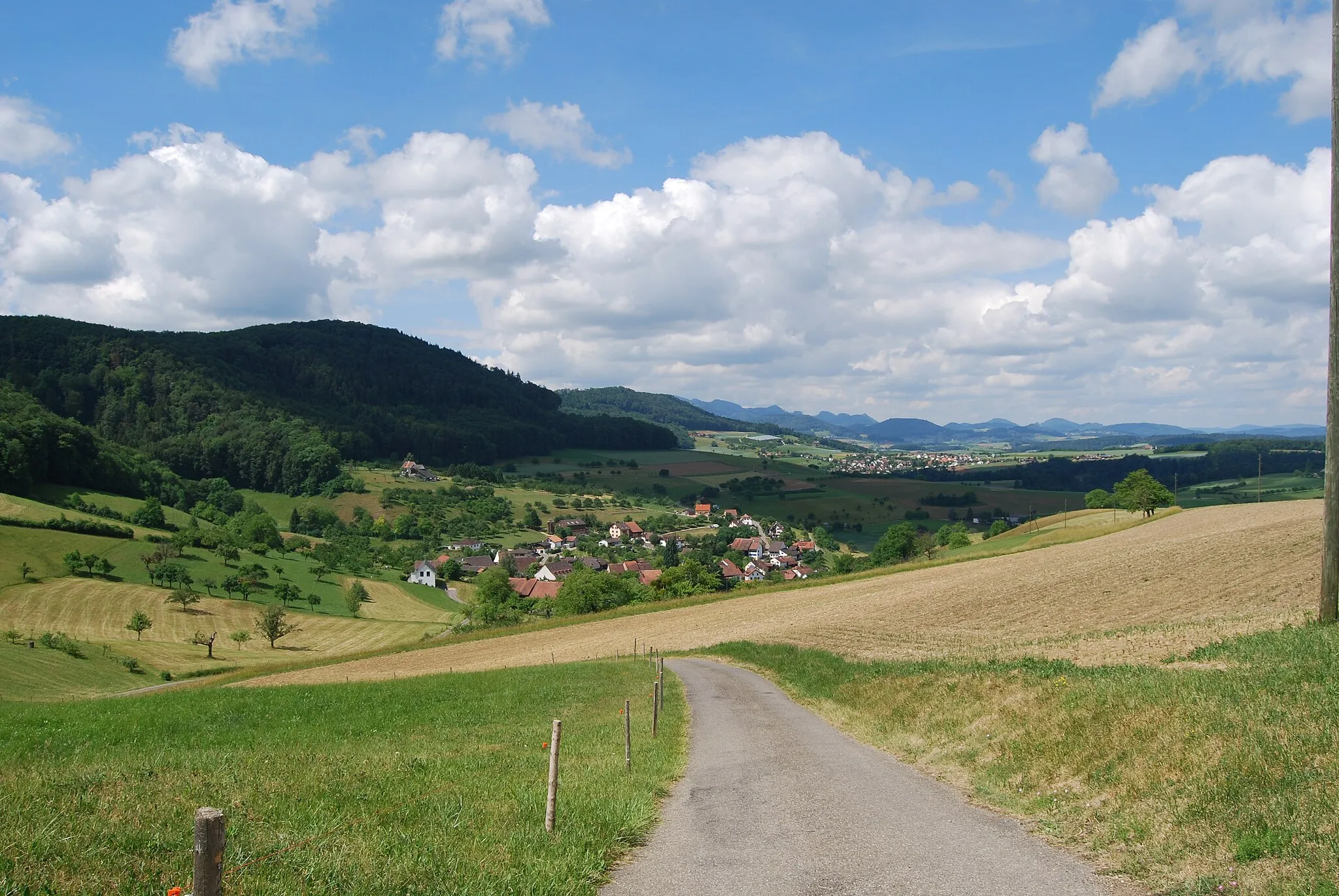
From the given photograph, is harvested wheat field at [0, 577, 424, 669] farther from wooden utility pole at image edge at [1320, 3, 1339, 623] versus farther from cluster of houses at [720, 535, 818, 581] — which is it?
wooden utility pole at image edge at [1320, 3, 1339, 623]

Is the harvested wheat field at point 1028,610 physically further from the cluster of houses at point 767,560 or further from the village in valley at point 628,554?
the cluster of houses at point 767,560

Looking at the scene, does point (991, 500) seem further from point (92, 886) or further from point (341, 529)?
point (92, 886)

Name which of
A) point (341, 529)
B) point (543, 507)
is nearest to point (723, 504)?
point (543, 507)

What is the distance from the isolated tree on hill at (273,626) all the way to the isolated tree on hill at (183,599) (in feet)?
21.1

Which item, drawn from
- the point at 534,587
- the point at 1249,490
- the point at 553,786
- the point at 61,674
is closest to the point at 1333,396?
the point at 553,786

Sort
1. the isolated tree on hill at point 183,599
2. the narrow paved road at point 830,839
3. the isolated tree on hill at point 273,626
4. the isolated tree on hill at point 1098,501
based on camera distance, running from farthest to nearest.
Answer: the isolated tree on hill at point 1098,501 → the isolated tree on hill at point 183,599 → the isolated tree on hill at point 273,626 → the narrow paved road at point 830,839

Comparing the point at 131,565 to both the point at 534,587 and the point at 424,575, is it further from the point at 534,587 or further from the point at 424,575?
the point at 534,587

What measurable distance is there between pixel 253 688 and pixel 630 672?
13.3 meters

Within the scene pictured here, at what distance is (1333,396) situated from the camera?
17.6m

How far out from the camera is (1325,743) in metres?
9.10

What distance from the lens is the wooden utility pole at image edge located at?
17.2 m

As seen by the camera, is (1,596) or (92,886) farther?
(1,596)

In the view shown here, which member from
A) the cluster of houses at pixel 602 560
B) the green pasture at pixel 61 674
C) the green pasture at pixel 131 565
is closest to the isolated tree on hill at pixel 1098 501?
the cluster of houses at pixel 602 560

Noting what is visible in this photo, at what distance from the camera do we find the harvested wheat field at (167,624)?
209ft
